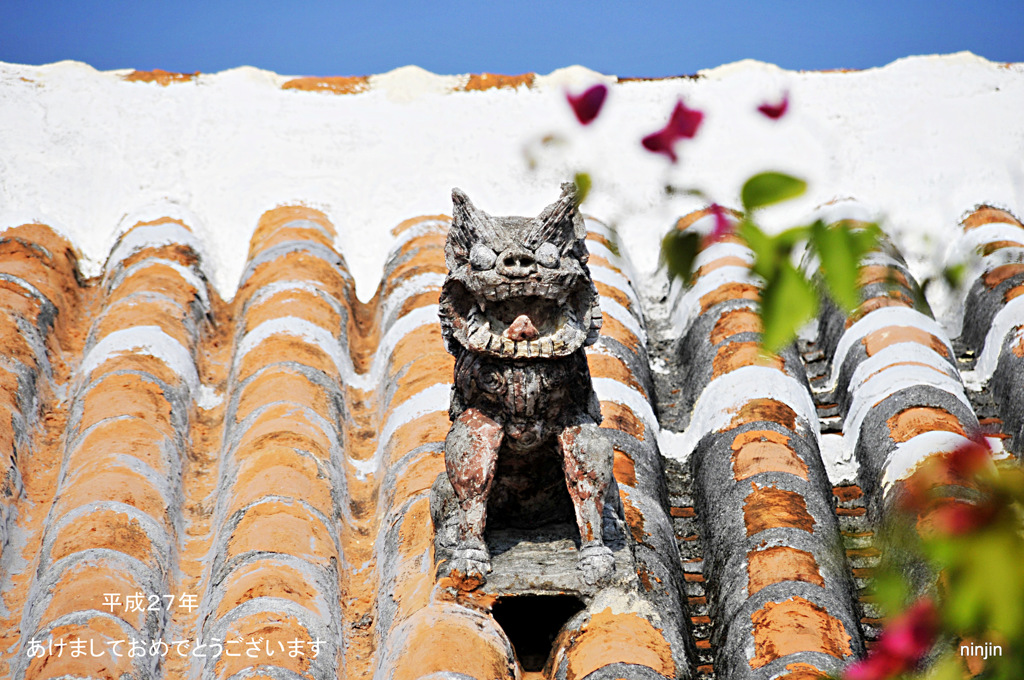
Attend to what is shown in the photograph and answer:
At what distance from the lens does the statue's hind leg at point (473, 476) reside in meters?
3.94

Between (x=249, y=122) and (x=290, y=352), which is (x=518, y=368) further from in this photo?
(x=249, y=122)

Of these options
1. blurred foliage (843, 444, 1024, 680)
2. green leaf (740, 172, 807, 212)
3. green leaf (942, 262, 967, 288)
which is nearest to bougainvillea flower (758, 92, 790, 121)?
green leaf (740, 172, 807, 212)

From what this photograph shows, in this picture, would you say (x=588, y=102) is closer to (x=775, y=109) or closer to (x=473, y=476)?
(x=775, y=109)

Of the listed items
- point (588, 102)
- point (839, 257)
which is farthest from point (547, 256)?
point (839, 257)

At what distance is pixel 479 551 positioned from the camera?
396cm

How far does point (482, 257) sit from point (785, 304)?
2.33 meters

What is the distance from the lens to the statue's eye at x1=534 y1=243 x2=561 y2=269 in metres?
3.88

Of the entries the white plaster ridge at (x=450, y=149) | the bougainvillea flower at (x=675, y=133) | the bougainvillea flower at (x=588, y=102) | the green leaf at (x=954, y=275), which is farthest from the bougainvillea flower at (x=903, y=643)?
the white plaster ridge at (x=450, y=149)

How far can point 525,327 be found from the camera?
3867 millimetres

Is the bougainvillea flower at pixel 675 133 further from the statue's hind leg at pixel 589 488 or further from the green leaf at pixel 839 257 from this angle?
the statue's hind leg at pixel 589 488

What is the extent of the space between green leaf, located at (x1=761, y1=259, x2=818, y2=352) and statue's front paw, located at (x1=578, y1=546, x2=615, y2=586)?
235cm

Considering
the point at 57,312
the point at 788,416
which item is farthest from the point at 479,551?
the point at 57,312

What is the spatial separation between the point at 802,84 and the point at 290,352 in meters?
4.76

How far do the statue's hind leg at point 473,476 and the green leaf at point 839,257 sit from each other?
246cm
